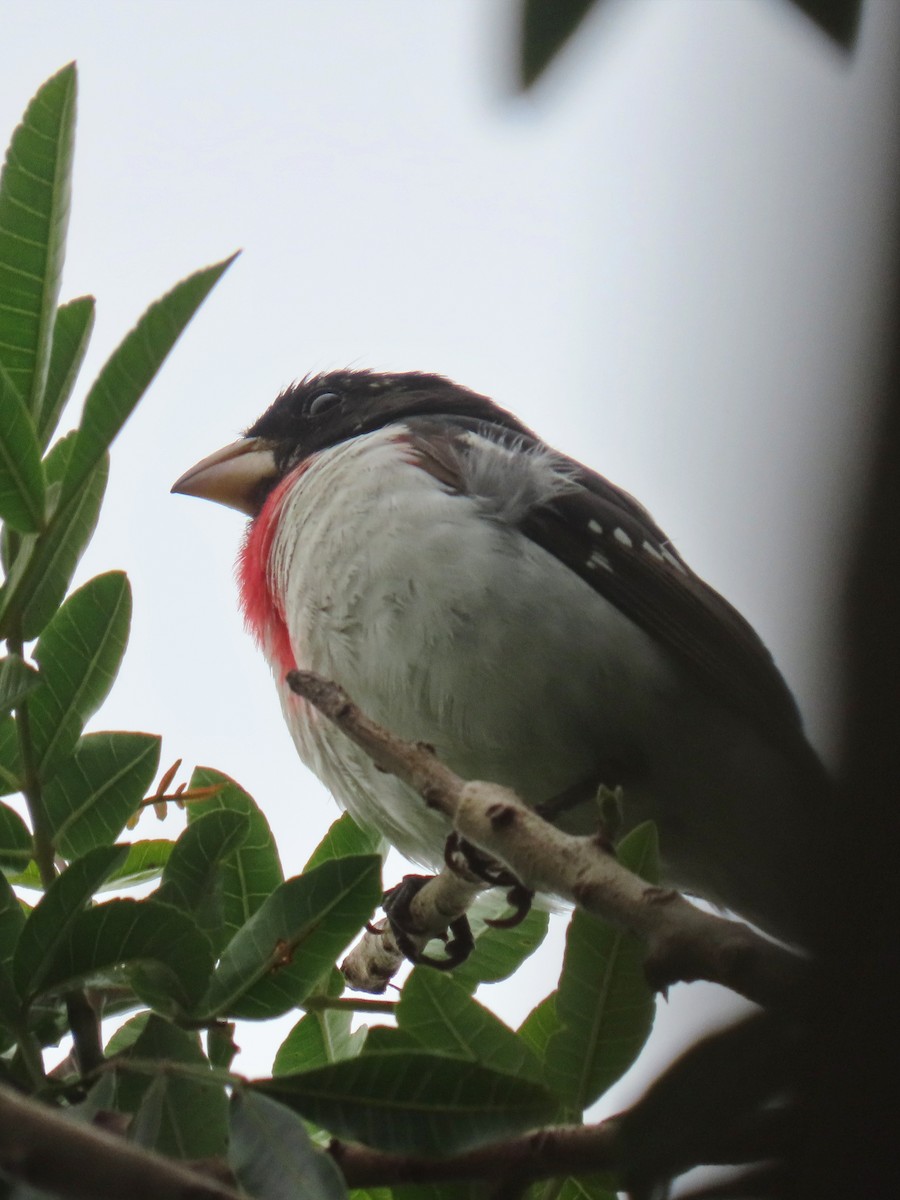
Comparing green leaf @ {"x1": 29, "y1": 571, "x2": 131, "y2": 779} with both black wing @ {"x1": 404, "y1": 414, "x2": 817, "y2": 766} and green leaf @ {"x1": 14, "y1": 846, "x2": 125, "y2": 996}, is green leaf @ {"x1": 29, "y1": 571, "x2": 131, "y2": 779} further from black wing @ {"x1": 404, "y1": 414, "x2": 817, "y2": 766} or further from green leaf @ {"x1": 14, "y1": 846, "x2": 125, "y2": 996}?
black wing @ {"x1": 404, "y1": 414, "x2": 817, "y2": 766}

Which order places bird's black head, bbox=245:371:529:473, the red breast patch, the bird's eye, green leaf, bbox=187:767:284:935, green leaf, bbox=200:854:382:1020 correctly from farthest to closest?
1. the bird's eye
2. bird's black head, bbox=245:371:529:473
3. the red breast patch
4. green leaf, bbox=187:767:284:935
5. green leaf, bbox=200:854:382:1020

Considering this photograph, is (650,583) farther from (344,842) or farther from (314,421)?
(314,421)

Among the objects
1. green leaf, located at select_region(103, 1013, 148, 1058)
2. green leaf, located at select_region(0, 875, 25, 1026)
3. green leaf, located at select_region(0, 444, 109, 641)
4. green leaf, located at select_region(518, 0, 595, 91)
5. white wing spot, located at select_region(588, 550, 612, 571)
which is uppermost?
green leaf, located at select_region(518, 0, 595, 91)

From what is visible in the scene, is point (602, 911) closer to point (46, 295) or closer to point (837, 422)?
point (837, 422)

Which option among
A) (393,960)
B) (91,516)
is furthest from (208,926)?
(393,960)

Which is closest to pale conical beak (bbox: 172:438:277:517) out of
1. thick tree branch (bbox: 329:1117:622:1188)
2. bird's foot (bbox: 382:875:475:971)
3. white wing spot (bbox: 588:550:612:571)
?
white wing spot (bbox: 588:550:612:571)

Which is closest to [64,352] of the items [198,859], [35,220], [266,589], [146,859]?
[35,220]

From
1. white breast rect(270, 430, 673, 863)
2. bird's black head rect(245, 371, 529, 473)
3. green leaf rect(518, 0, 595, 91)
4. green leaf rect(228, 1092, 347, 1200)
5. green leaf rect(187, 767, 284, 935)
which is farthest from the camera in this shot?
bird's black head rect(245, 371, 529, 473)
